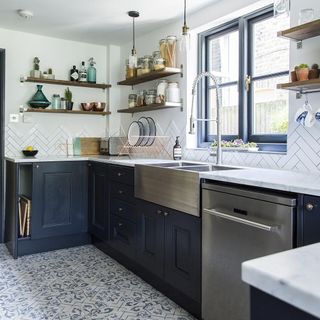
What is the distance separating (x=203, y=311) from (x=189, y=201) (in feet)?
2.09

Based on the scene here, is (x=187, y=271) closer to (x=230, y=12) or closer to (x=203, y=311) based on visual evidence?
(x=203, y=311)

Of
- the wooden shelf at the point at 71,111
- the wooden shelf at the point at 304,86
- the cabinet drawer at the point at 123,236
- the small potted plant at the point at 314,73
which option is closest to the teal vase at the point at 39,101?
the wooden shelf at the point at 71,111

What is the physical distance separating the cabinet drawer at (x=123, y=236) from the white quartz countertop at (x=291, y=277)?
2.25 metres

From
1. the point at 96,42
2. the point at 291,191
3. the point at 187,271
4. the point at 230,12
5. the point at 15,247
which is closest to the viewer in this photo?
the point at 291,191

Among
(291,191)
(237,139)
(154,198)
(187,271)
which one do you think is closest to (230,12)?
(237,139)

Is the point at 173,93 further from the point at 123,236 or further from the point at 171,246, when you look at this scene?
the point at 171,246

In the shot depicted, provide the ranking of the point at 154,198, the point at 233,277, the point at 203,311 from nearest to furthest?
1. the point at 233,277
2. the point at 203,311
3. the point at 154,198

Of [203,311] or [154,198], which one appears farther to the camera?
[154,198]

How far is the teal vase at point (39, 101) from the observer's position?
3.78m

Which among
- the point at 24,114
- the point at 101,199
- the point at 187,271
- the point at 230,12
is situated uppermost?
the point at 230,12

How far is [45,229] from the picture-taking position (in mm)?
3398

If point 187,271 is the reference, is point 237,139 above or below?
above

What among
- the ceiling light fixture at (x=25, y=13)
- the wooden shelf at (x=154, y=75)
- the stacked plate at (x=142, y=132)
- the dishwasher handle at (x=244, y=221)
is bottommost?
the dishwasher handle at (x=244, y=221)

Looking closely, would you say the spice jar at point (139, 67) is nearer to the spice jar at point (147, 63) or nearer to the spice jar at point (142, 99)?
the spice jar at point (147, 63)
